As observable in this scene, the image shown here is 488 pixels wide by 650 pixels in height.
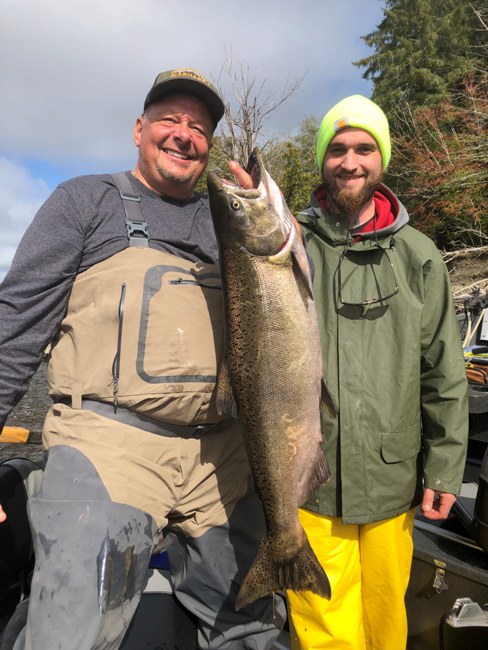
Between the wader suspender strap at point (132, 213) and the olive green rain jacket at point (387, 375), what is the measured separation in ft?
3.30

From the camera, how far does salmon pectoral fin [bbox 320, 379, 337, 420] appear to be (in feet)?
7.74

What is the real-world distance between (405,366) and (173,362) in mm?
1189

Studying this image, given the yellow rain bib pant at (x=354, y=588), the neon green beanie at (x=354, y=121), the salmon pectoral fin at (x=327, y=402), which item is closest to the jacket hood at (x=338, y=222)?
the neon green beanie at (x=354, y=121)

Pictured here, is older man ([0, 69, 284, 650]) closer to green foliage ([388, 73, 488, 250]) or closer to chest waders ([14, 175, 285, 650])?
chest waders ([14, 175, 285, 650])

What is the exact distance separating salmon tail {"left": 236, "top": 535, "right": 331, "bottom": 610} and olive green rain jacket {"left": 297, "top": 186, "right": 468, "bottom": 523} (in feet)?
0.94

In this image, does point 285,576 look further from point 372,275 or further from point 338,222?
point 338,222

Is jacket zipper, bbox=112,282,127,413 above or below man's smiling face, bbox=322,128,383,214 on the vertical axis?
below

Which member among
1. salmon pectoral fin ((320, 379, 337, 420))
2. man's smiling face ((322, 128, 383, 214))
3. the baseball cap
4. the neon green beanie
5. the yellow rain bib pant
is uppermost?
the baseball cap

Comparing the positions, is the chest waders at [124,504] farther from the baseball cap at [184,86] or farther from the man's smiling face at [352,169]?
the man's smiling face at [352,169]

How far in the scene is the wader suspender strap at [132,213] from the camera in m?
2.36

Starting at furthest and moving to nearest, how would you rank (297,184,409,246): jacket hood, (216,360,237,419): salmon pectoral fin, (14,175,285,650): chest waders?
(297,184,409,246): jacket hood
(216,360,237,419): salmon pectoral fin
(14,175,285,650): chest waders

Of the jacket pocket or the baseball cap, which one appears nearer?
the jacket pocket

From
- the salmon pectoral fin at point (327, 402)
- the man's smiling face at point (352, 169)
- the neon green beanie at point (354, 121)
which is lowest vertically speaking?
the salmon pectoral fin at point (327, 402)

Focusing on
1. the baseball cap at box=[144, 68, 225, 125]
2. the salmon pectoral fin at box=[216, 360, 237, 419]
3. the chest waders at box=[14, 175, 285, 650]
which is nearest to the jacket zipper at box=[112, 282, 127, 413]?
the chest waders at box=[14, 175, 285, 650]
